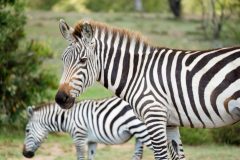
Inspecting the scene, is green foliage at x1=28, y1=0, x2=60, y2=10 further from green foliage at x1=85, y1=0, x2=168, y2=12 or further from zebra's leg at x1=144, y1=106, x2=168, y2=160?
zebra's leg at x1=144, y1=106, x2=168, y2=160

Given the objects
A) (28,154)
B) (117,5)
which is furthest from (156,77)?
(117,5)

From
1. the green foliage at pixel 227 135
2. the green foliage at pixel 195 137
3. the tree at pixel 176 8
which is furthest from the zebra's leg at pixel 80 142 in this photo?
the tree at pixel 176 8

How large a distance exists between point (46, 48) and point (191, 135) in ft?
14.1

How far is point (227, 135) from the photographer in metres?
13.8

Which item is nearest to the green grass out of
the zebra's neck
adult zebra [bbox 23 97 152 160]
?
adult zebra [bbox 23 97 152 160]

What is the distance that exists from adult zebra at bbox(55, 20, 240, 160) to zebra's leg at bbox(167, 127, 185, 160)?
371 mm

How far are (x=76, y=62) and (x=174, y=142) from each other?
5.58 feet

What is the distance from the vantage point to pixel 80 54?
785cm

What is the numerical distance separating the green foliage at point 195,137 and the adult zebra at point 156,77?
635 cm

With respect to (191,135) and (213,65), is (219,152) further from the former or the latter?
(213,65)

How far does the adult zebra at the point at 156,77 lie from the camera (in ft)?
24.3

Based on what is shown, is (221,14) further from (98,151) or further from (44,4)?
(44,4)

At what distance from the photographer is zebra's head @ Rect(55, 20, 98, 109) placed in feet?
25.5

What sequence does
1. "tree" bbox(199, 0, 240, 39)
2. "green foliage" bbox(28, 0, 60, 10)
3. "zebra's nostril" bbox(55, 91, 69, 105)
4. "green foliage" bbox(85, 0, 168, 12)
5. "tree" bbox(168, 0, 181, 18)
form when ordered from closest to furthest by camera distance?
1. "zebra's nostril" bbox(55, 91, 69, 105)
2. "tree" bbox(199, 0, 240, 39)
3. "tree" bbox(168, 0, 181, 18)
4. "green foliage" bbox(28, 0, 60, 10)
5. "green foliage" bbox(85, 0, 168, 12)
